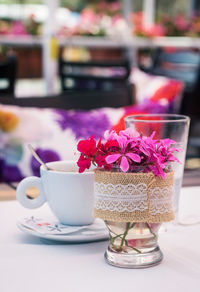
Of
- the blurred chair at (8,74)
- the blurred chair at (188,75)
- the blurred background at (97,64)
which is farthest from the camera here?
the blurred chair at (188,75)

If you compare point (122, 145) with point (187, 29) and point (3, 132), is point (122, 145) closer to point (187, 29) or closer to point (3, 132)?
point (3, 132)

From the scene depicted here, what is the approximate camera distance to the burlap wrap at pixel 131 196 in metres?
0.70

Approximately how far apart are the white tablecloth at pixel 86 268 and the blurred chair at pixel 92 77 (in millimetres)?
2153

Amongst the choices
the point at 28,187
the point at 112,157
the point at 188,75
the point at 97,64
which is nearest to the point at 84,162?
the point at 112,157

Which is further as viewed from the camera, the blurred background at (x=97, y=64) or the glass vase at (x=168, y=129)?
the blurred background at (x=97, y=64)

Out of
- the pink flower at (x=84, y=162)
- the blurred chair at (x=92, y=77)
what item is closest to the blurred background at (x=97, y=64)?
the blurred chair at (x=92, y=77)

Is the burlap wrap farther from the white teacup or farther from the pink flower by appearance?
the white teacup

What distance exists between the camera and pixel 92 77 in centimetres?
311

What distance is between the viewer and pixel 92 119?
1773mm

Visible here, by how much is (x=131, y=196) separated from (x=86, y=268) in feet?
0.34

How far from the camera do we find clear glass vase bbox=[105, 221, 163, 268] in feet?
2.32

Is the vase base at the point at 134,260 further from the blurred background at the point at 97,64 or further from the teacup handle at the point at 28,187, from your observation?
the blurred background at the point at 97,64

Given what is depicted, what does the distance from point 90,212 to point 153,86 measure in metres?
1.73

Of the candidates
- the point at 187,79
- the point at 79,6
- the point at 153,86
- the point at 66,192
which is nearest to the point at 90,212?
the point at 66,192
